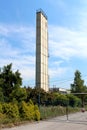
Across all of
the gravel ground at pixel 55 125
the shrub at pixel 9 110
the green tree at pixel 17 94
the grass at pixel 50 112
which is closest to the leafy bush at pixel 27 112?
the green tree at pixel 17 94

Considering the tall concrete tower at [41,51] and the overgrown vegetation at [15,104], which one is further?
the tall concrete tower at [41,51]

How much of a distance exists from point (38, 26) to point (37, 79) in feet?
33.7

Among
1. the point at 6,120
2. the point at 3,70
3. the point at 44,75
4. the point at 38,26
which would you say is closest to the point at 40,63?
the point at 44,75

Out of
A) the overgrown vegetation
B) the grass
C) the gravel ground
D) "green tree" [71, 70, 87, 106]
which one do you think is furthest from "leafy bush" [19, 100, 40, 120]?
"green tree" [71, 70, 87, 106]

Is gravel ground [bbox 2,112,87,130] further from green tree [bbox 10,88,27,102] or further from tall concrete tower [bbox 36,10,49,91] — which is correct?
tall concrete tower [bbox 36,10,49,91]

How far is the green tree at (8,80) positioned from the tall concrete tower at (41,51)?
2728 cm

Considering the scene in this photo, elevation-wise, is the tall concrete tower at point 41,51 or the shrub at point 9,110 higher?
the tall concrete tower at point 41,51

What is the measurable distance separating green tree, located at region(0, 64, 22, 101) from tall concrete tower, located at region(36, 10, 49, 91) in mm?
27277

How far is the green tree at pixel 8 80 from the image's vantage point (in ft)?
117

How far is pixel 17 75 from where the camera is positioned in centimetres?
3609

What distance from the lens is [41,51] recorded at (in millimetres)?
64375

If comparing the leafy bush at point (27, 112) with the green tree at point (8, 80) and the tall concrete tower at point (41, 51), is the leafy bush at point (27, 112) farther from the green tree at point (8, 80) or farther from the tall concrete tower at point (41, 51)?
the tall concrete tower at point (41, 51)

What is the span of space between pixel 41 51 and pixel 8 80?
1126 inches

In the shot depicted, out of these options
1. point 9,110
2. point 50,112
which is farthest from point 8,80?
point 50,112
